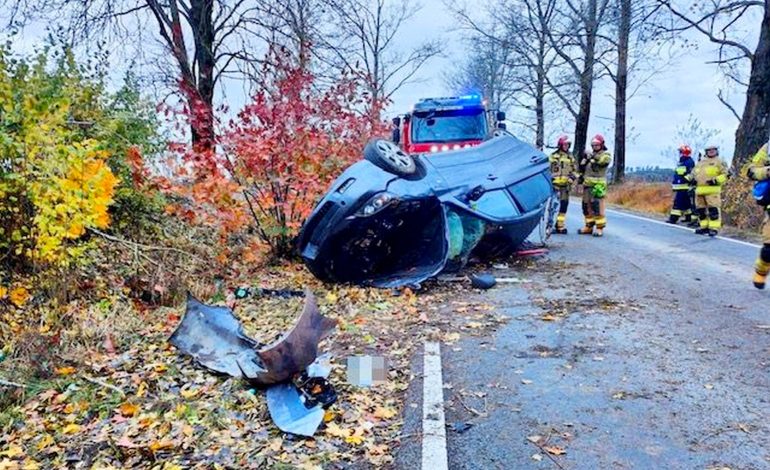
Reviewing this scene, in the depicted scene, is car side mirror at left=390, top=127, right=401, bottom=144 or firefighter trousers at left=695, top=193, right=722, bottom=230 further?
car side mirror at left=390, top=127, right=401, bottom=144

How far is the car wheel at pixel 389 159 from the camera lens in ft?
19.7

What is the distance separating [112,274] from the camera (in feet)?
18.3

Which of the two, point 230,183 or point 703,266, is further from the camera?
point 703,266

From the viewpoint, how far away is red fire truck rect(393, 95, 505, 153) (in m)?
11.7

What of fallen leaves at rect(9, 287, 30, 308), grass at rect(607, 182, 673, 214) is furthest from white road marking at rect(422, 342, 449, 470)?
grass at rect(607, 182, 673, 214)

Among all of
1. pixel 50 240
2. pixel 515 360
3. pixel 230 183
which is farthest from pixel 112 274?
pixel 515 360

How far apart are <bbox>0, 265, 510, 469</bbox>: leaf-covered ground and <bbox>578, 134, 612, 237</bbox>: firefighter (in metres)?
5.53

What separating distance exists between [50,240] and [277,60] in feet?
12.9

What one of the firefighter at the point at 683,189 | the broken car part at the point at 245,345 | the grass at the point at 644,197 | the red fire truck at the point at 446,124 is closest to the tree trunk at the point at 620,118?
the grass at the point at 644,197

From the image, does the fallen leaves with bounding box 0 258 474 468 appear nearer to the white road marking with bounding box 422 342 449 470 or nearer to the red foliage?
the white road marking with bounding box 422 342 449 470

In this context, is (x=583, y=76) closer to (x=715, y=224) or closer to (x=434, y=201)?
(x=715, y=224)

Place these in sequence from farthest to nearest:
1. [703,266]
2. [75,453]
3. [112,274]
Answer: [703,266], [112,274], [75,453]

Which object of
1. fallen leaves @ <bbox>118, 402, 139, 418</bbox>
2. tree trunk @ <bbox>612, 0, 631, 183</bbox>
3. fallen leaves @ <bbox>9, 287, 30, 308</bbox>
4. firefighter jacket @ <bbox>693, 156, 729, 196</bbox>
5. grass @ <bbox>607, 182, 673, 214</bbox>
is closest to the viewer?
fallen leaves @ <bbox>118, 402, 139, 418</bbox>

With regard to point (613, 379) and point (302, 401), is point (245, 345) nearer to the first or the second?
point (302, 401)
